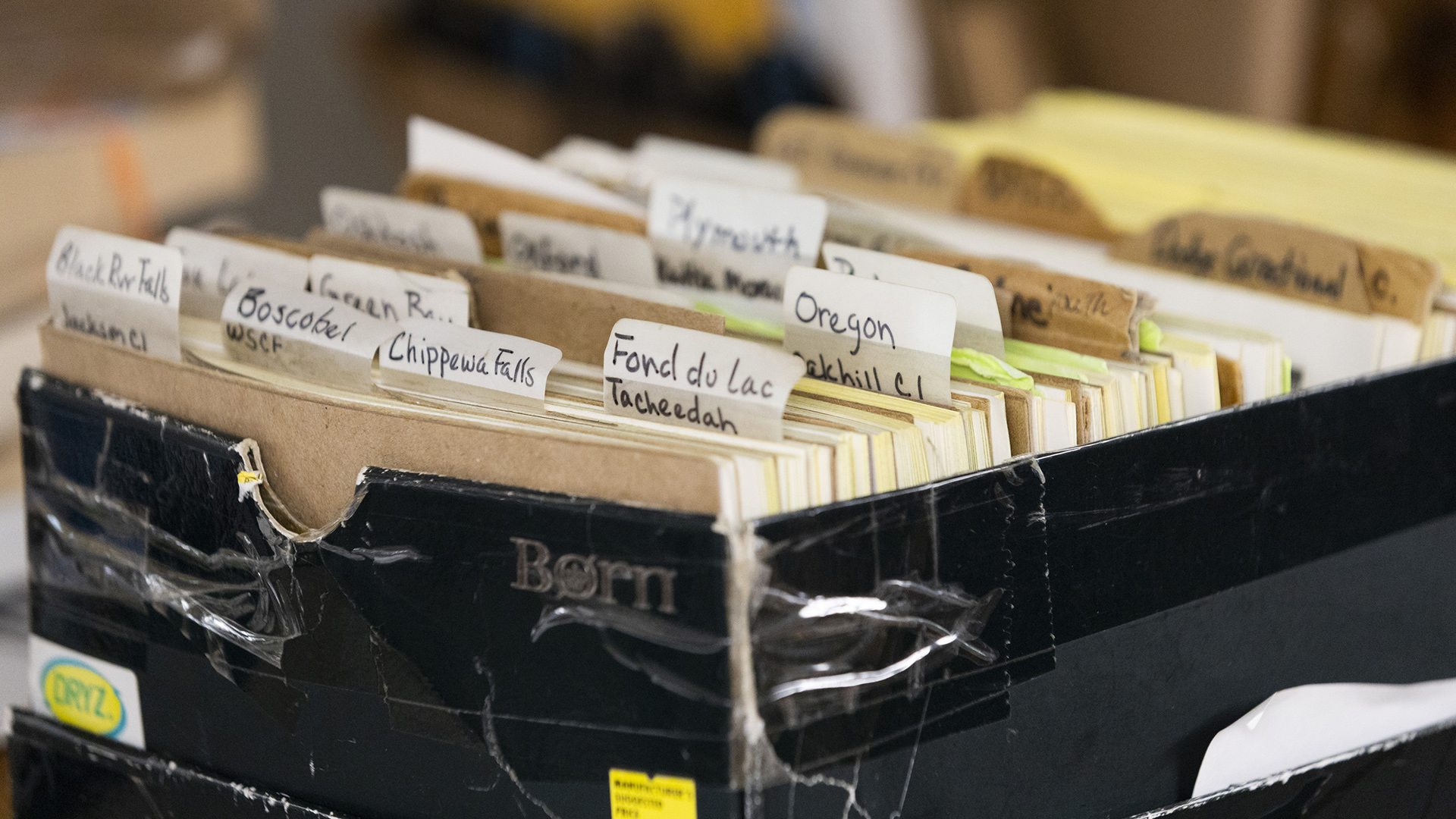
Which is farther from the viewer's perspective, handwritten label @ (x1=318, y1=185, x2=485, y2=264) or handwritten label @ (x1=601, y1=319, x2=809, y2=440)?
handwritten label @ (x1=318, y1=185, x2=485, y2=264)

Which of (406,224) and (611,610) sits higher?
(406,224)

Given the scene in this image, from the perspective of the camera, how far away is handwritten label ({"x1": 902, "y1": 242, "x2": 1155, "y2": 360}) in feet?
1.98

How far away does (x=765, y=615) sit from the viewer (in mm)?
468

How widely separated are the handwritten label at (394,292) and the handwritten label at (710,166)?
28cm

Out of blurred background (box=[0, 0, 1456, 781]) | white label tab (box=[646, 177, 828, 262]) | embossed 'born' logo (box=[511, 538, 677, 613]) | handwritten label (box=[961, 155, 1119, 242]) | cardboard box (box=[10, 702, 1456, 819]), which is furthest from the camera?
blurred background (box=[0, 0, 1456, 781])

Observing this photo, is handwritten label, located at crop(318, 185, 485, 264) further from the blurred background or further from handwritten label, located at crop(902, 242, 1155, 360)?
handwritten label, located at crop(902, 242, 1155, 360)

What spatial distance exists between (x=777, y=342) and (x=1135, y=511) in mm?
185

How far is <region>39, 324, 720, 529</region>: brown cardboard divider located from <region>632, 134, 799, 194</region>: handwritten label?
0.37 metres

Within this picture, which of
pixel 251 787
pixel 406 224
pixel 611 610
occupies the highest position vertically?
pixel 406 224

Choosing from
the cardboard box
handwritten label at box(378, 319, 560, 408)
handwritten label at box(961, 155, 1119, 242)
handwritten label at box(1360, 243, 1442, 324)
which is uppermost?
handwritten label at box(961, 155, 1119, 242)

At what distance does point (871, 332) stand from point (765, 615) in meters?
0.15

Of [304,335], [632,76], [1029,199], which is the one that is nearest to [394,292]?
[304,335]

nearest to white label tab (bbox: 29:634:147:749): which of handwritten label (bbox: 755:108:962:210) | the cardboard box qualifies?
→ the cardboard box

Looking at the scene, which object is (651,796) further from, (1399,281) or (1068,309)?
(1399,281)
